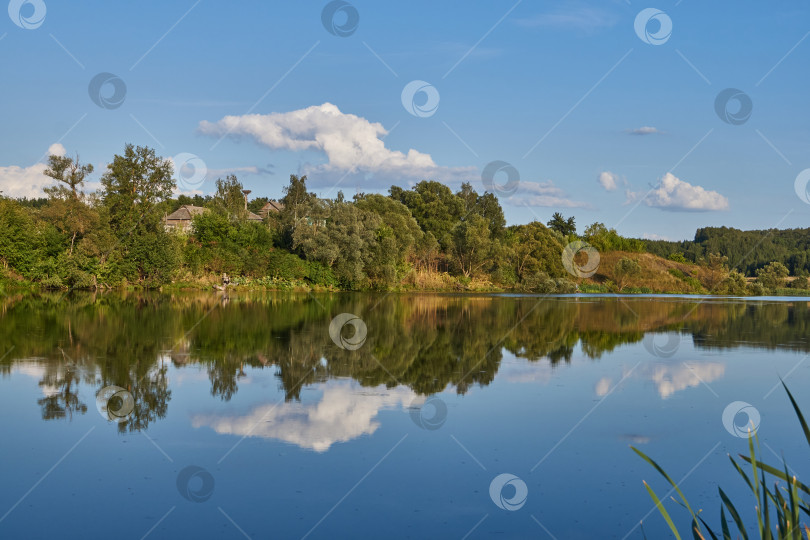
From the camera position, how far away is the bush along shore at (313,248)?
36.8 meters

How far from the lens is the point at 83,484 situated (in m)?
6.16

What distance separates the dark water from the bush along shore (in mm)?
21425

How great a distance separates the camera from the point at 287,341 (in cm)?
1666

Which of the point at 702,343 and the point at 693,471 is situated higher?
the point at 702,343

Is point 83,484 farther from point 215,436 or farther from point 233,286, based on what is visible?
point 233,286

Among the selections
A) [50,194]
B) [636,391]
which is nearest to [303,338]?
[636,391]

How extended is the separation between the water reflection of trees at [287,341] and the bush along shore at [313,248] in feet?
27.3

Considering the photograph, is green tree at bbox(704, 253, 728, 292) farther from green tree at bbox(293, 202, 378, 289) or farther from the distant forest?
green tree at bbox(293, 202, 378, 289)

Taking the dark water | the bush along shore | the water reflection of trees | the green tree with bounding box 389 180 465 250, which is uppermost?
the green tree with bounding box 389 180 465 250

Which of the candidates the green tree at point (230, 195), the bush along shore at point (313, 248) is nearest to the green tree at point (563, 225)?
the bush along shore at point (313, 248)

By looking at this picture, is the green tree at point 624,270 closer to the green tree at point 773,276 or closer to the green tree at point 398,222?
the green tree at point 773,276

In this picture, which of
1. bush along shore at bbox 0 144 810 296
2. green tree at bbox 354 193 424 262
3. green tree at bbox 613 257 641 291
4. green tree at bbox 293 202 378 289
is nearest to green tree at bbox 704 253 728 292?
bush along shore at bbox 0 144 810 296

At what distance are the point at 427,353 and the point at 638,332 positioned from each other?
30.8ft

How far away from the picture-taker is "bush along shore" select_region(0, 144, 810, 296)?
121 feet
